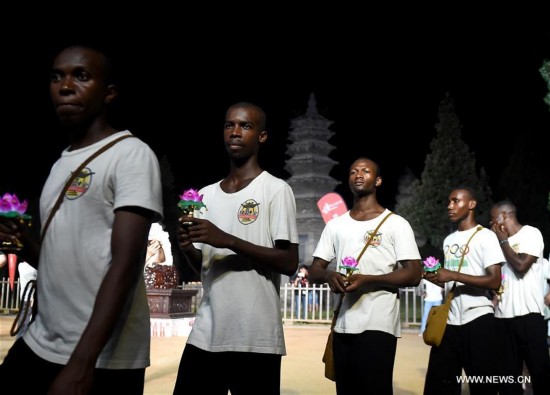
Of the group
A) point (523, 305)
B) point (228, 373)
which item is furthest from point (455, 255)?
point (228, 373)

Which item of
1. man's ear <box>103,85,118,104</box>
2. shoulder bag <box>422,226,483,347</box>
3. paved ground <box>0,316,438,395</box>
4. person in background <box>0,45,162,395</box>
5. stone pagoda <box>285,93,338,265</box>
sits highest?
stone pagoda <box>285,93,338,265</box>

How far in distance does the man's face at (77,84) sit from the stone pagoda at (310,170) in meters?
28.7

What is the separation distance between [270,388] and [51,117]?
2721cm

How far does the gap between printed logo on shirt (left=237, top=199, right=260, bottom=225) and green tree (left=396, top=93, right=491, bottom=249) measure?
110 ft

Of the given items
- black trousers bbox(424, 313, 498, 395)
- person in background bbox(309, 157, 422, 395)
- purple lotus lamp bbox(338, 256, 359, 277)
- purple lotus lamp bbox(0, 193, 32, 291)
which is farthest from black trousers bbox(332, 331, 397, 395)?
purple lotus lamp bbox(0, 193, 32, 291)

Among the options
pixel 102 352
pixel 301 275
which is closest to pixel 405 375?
pixel 102 352

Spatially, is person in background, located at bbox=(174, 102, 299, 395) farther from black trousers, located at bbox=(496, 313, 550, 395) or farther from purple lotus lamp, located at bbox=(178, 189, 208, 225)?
black trousers, located at bbox=(496, 313, 550, 395)

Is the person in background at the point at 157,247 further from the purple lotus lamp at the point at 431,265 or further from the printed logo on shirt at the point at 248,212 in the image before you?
the printed logo on shirt at the point at 248,212

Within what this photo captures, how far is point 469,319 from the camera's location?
5.54 meters

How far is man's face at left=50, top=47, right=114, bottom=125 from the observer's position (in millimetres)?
2338

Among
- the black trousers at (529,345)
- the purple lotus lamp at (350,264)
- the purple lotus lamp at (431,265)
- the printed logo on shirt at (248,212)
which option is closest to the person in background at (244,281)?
the printed logo on shirt at (248,212)

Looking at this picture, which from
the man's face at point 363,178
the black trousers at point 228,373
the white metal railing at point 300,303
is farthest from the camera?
the white metal railing at point 300,303

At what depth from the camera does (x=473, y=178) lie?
36.1m

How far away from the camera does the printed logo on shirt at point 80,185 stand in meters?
2.23
